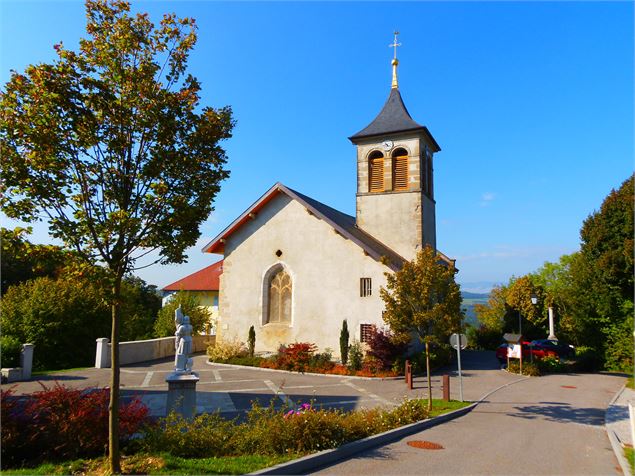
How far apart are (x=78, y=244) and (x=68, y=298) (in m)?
18.2

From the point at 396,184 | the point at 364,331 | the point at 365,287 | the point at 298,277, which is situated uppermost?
the point at 396,184

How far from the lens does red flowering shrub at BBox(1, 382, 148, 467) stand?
7598 millimetres

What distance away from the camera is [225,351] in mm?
23109

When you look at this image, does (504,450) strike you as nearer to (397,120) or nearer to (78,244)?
(78,244)

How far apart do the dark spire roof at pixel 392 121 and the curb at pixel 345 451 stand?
1832cm

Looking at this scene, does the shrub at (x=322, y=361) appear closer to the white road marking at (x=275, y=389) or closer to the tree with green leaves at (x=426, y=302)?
the white road marking at (x=275, y=389)

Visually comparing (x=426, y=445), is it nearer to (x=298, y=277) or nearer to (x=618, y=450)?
(x=618, y=450)

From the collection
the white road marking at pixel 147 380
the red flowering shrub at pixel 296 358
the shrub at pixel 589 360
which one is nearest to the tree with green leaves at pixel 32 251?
the white road marking at pixel 147 380

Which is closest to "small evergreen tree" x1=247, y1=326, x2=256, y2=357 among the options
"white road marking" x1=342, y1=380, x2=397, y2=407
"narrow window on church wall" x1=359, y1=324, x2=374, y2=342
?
"narrow window on church wall" x1=359, y1=324, x2=374, y2=342

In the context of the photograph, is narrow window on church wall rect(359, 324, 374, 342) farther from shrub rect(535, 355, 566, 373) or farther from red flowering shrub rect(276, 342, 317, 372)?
shrub rect(535, 355, 566, 373)

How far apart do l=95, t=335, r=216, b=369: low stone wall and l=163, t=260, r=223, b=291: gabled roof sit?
17436 millimetres

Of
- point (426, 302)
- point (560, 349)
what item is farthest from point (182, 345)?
point (560, 349)

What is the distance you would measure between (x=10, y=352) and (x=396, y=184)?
2056 centimetres

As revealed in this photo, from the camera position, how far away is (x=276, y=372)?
20.3m
